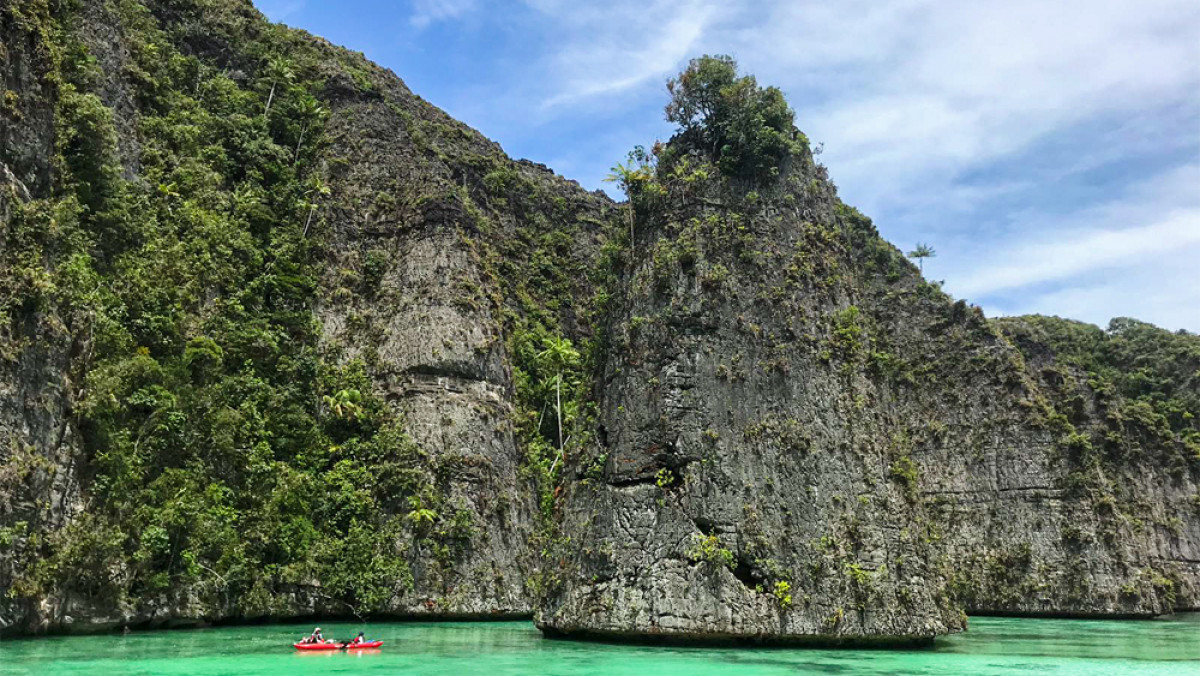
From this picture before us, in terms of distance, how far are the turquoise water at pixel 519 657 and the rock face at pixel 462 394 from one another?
4.27 feet

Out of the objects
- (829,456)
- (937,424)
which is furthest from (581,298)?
(829,456)

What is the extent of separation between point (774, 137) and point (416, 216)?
22539 mm

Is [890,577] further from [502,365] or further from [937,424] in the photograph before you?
[937,424]

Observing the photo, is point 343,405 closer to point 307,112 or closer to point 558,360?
point 558,360

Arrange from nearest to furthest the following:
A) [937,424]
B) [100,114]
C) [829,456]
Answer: [829,456] → [100,114] → [937,424]

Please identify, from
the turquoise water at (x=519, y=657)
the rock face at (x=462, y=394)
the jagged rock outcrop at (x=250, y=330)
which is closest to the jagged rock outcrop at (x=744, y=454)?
the rock face at (x=462, y=394)

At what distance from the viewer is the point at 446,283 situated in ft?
131

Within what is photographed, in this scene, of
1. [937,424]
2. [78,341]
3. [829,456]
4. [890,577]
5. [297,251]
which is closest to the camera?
[890,577]

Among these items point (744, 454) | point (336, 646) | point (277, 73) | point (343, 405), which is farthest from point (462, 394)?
point (277, 73)

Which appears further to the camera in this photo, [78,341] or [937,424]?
[937,424]

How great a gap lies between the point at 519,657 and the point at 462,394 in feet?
69.3

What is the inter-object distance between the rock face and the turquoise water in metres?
1.30

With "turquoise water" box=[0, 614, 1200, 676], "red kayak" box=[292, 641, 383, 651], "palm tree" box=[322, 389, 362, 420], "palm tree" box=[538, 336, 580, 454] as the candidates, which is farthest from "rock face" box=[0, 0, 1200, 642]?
"red kayak" box=[292, 641, 383, 651]

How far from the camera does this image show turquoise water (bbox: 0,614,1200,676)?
50.6 ft
